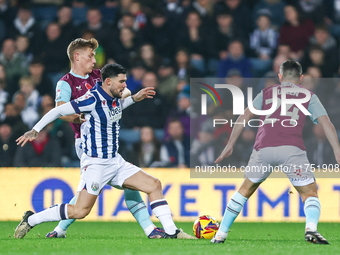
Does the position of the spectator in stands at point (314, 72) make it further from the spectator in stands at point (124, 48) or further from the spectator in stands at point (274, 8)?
the spectator in stands at point (124, 48)

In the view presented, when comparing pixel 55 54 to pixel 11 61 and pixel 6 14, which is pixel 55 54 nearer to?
pixel 11 61

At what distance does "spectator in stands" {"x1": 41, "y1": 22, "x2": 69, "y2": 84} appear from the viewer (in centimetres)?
1190

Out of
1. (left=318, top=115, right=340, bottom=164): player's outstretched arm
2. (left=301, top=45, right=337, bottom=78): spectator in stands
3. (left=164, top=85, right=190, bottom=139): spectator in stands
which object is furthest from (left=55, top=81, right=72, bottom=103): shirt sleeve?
(left=301, top=45, right=337, bottom=78): spectator in stands

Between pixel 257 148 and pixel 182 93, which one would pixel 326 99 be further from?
pixel 257 148

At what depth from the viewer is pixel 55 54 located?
1194 centimetres

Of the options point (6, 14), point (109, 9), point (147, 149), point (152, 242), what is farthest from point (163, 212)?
point (6, 14)

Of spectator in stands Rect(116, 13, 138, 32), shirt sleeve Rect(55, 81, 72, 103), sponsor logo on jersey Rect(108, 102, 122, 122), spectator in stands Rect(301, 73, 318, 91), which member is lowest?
sponsor logo on jersey Rect(108, 102, 122, 122)

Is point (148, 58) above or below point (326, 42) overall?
below

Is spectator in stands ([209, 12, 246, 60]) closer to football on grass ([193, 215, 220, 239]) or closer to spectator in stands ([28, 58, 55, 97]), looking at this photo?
spectator in stands ([28, 58, 55, 97])

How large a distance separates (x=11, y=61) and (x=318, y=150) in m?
6.45

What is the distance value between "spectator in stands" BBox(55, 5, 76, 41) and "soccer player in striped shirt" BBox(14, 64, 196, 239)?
621 cm

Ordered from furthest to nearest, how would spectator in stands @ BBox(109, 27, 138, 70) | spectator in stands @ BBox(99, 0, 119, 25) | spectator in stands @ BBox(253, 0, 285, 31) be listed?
Result: spectator in stands @ BBox(99, 0, 119, 25) < spectator in stands @ BBox(253, 0, 285, 31) < spectator in stands @ BBox(109, 27, 138, 70)

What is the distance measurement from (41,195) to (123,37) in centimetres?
400

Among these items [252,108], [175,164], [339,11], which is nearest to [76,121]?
[252,108]
